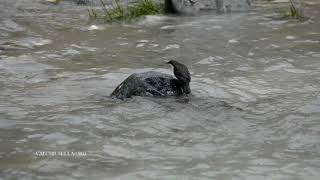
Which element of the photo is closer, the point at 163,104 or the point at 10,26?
the point at 163,104

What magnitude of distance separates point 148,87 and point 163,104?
0.89ft

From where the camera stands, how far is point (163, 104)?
4.75m

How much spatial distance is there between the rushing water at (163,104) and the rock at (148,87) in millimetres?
108

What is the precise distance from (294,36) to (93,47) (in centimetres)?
251

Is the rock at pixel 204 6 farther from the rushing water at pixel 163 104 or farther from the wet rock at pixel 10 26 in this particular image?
the wet rock at pixel 10 26

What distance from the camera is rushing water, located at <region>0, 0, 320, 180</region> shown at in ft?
11.3

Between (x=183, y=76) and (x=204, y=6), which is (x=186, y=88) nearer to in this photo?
(x=183, y=76)

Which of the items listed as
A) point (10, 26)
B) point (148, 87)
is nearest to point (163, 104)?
point (148, 87)

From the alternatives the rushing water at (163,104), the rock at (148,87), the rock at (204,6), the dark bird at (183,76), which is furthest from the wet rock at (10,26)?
the dark bird at (183,76)

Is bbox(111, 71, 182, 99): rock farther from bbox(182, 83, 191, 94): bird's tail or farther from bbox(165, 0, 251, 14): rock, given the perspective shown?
bbox(165, 0, 251, 14): rock

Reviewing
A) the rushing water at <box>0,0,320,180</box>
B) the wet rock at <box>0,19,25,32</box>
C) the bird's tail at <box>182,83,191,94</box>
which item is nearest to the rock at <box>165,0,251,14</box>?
the rushing water at <box>0,0,320,180</box>

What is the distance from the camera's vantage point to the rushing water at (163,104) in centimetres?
344

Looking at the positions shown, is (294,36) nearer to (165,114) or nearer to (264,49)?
(264,49)

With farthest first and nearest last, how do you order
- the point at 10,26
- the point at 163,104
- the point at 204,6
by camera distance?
the point at 204,6, the point at 10,26, the point at 163,104
